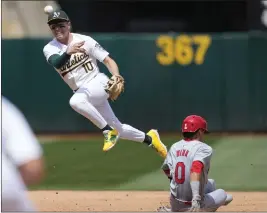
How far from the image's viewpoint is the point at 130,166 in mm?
11375

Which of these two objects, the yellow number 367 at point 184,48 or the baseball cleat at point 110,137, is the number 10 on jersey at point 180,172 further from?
the yellow number 367 at point 184,48

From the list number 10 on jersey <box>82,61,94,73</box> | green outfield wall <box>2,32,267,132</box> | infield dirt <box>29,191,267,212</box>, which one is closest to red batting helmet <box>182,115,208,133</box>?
infield dirt <box>29,191,267,212</box>

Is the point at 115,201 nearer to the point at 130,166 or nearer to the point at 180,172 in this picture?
the point at 180,172

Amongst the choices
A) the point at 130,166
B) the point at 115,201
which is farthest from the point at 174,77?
the point at 115,201

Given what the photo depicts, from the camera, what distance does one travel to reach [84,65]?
8.84m

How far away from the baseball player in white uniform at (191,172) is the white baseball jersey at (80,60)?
2.63 metres

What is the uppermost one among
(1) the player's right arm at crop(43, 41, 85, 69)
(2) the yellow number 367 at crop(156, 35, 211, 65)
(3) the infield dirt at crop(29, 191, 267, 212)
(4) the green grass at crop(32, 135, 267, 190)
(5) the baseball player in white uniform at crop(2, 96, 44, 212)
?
(5) the baseball player in white uniform at crop(2, 96, 44, 212)

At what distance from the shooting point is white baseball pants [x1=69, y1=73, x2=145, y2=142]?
28.6 feet

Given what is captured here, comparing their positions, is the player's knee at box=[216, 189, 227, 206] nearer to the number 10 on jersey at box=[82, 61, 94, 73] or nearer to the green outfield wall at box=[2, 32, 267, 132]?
the number 10 on jersey at box=[82, 61, 94, 73]

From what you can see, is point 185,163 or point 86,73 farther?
point 86,73

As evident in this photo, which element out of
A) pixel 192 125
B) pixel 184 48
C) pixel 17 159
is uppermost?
pixel 17 159

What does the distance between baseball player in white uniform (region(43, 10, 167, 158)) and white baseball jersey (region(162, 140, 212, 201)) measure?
8.29 ft

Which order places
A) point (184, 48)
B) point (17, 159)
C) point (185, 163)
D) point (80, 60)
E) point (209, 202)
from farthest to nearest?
point (184, 48) < point (80, 60) < point (209, 202) < point (185, 163) < point (17, 159)

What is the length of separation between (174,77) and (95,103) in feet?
22.2
